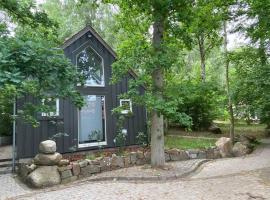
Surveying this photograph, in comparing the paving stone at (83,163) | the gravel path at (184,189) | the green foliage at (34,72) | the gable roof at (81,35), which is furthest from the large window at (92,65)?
the green foliage at (34,72)

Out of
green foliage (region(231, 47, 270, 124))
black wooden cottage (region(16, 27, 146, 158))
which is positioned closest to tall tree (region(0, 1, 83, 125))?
black wooden cottage (region(16, 27, 146, 158))

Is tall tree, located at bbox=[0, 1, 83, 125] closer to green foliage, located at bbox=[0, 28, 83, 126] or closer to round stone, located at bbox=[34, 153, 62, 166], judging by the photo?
green foliage, located at bbox=[0, 28, 83, 126]

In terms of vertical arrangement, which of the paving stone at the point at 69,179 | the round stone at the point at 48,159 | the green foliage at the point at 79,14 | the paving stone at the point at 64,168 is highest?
the green foliage at the point at 79,14

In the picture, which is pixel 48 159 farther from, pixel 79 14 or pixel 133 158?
pixel 79 14

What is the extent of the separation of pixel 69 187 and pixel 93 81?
19.2 feet

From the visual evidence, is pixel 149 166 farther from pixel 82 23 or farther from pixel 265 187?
pixel 82 23

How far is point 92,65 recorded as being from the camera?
13.2m

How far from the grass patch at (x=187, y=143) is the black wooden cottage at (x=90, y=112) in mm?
1569

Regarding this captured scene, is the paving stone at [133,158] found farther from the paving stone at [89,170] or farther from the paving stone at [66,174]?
the paving stone at [66,174]

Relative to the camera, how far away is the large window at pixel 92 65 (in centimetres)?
1298

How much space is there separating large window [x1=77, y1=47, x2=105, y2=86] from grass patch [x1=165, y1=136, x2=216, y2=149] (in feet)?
13.2

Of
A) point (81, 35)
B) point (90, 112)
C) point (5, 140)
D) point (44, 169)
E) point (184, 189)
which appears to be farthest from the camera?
point (5, 140)

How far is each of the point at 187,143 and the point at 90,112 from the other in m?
4.47

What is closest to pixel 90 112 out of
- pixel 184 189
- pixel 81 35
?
pixel 81 35
